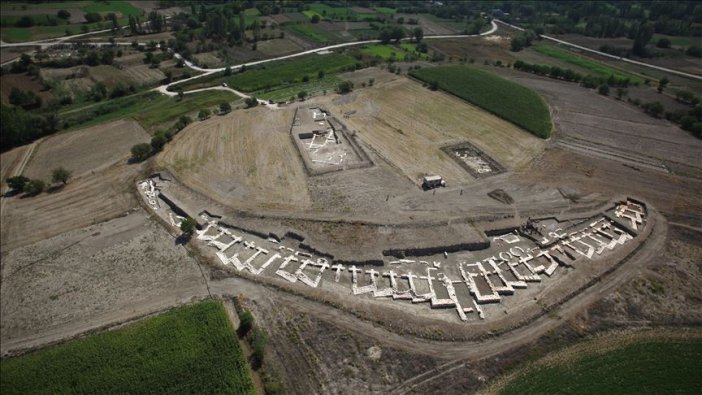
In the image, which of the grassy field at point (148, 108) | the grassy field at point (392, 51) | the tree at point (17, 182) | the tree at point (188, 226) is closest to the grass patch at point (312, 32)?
the grassy field at point (392, 51)

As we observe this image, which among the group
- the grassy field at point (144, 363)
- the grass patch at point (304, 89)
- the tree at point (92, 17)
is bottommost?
the grassy field at point (144, 363)

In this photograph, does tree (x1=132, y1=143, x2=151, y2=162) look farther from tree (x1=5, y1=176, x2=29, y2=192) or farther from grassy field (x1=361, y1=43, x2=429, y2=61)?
grassy field (x1=361, y1=43, x2=429, y2=61)

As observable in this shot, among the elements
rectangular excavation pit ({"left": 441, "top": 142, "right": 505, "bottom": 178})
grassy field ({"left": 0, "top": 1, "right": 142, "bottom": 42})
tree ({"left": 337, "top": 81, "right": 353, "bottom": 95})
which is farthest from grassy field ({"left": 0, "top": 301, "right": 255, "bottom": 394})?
grassy field ({"left": 0, "top": 1, "right": 142, "bottom": 42})

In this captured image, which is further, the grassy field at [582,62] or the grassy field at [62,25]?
the grassy field at [62,25]

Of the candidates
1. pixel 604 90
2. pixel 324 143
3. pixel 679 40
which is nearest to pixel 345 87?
pixel 324 143

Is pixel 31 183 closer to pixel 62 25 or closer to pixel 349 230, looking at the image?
pixel 349 230

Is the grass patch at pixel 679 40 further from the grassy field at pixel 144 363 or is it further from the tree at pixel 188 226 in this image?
the grassy field at pixel 144 363

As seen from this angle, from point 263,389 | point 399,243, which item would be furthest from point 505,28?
point 263,389
